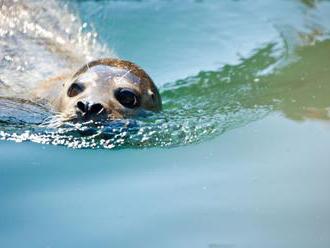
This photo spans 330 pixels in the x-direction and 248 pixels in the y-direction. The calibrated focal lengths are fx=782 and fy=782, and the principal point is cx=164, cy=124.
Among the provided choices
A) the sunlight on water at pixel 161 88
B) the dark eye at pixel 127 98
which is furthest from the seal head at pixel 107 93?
the sunlight on water at pixel 161 88

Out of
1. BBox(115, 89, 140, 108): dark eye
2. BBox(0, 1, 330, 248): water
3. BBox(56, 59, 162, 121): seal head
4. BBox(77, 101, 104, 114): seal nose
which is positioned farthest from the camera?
BBox(115, 89, 140, 108): dark eye

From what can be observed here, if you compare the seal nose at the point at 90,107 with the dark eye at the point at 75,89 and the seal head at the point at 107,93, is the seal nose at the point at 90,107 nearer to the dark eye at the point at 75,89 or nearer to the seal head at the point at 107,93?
the seal head at the point at 107,93

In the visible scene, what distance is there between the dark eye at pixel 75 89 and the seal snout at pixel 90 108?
0.51 meters

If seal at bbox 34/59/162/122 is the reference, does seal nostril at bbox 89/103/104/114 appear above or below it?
below

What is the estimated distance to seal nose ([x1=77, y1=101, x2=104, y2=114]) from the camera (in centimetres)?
553

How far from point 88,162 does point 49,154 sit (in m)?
0.30

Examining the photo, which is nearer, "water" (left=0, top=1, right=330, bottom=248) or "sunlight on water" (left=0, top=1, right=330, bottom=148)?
"water" (left=0, top=1, right=330, bottom=248)

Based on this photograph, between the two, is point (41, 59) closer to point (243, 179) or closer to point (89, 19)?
point (89, 19)

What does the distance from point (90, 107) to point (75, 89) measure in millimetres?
683

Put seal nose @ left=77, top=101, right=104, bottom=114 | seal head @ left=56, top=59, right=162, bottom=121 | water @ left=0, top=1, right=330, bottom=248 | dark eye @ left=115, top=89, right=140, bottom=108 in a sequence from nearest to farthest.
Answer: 1. water @ left=0, top=1, right=330, bottom=248
2. seal nose @ left=77, top=101, right=104, bottom=114
3. seal head @ left=56, top=59, right=162, bottom=121
4. dark eye @ left=115, top=89, right=140, bottom=108

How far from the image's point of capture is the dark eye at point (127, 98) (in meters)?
6.00

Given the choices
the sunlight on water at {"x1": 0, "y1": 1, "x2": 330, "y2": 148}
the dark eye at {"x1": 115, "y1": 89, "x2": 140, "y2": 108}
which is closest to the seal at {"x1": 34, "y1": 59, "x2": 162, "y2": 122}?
the dark eye at {"x1": 115, "y1": 89, "x2": 140, "y2": 108}

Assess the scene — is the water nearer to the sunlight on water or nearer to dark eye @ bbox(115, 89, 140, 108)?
the sunlight on water

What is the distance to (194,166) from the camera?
512 cm
